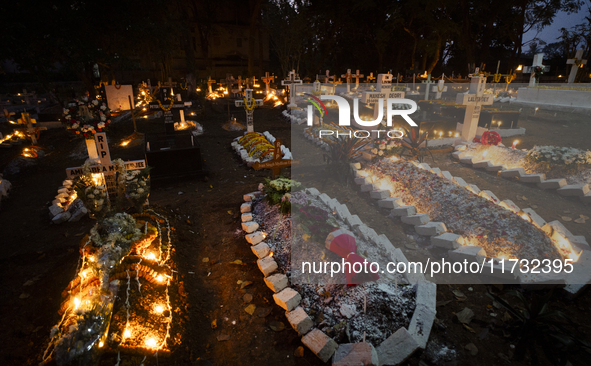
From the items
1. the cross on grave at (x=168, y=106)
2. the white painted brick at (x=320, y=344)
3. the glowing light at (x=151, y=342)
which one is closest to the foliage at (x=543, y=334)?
the white painted brick at (x=320, y=344)

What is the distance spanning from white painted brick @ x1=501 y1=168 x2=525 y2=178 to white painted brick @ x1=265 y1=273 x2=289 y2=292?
7531 millimetres

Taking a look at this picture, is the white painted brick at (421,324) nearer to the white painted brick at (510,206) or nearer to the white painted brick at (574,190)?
the white painted brick at (510,206)

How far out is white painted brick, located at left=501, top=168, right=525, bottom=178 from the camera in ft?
27.0

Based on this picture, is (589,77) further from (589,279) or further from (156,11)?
(156,11)

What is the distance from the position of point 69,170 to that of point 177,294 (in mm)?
3629

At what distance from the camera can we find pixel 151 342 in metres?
3.47

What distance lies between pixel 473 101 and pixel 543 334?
971 centimetres

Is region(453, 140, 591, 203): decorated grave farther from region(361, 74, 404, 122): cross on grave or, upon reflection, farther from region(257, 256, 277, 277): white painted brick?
region(257, 256, 277, 277): white painted brick

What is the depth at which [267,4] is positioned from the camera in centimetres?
3459

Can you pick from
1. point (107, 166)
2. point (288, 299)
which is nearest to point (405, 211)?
point (288, 299)

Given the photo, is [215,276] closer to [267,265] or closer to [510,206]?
[267,265]

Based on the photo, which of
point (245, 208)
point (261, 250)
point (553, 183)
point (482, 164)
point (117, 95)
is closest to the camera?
point (261, 250)

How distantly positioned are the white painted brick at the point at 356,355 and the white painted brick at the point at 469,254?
100 inches

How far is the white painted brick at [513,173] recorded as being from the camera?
822 centimetres
